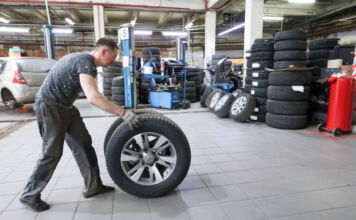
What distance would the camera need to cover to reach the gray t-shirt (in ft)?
5.81

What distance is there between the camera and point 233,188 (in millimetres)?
2162

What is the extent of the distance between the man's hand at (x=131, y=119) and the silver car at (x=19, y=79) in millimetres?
4905

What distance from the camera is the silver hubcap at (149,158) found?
6.33ft

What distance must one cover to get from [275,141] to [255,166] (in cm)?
122

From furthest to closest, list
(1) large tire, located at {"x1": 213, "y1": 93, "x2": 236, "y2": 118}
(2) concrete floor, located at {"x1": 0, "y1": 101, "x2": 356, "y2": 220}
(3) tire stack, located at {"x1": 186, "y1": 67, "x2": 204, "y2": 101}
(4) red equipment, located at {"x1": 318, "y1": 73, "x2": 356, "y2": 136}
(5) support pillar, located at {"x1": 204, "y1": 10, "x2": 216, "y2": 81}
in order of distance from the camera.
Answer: (5) support pillar, located at {"x1": 204, "y1": 10, "x2": 216, "y2": 81}, (3) tire stack, located at {"x1": 186, "y1": 67, "x2": 204, "y2": 101}, (1) large tire, located at {"x1": 213, "y1": 93, "x2": 236, "y2": 118}, (4) red equipment, located at {"x1": 318, "y1": 73, "x2": 356, "y2": 136}, (2) concrete floor, located at {"x1": 0, "y1": 101, "x2": 356, "y2": 220}

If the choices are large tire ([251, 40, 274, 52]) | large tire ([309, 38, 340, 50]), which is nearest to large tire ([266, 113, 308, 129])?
large tire ([251, 40, 274, 52])

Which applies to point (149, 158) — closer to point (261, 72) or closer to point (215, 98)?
point (261, 72)

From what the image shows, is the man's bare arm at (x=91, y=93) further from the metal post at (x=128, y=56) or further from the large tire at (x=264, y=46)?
the metal post at (x=128, y=56)

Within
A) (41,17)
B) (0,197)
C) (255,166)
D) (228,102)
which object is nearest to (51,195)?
(0,197)

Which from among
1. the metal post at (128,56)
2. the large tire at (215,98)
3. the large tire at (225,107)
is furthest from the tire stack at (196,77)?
the large tire at (225,107)

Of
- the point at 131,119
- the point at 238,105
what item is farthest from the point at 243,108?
the point at 131,119

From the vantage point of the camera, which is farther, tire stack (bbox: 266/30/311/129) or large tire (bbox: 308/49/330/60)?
large tire (bbox: 308/49/330/60)

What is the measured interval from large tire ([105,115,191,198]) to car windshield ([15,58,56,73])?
16.7 feet

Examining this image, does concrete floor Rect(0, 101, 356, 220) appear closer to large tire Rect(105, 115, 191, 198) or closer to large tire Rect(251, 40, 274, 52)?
large tire Rect(105, 115, 191, 198)
